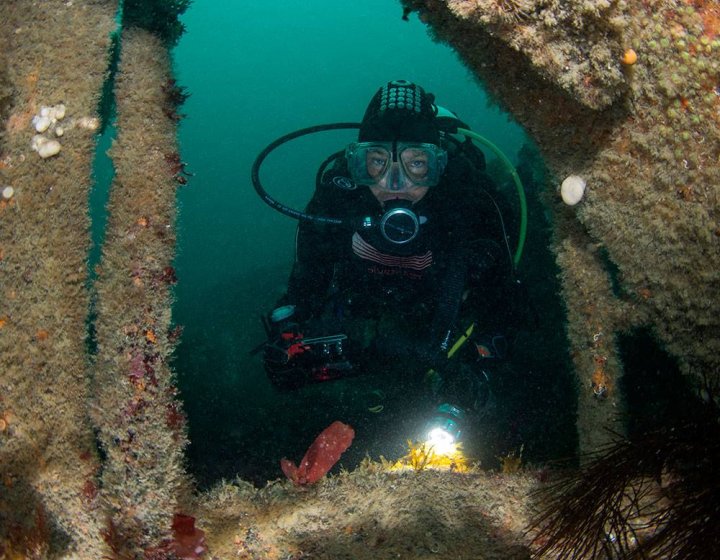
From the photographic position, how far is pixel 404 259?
482cm

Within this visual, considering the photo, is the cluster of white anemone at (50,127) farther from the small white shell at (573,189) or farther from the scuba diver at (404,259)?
the small white shell at (573,189)

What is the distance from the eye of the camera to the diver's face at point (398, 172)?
4.76m

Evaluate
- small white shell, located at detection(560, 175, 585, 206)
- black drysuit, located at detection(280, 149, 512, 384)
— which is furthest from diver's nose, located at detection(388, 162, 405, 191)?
small white shell, located at detection(560, 175, 585, 206)

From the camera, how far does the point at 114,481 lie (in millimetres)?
1854

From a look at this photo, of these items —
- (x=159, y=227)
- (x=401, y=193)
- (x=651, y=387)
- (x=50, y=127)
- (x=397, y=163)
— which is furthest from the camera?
(x=401, y=193)

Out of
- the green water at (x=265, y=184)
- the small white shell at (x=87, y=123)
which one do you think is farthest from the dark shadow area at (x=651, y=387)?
the small white shell at (x=87, y=123)

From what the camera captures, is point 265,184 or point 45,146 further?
point 265,184

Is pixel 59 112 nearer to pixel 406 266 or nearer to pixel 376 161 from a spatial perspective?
pixel 376 161

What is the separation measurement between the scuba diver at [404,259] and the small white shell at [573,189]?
2.16 metres

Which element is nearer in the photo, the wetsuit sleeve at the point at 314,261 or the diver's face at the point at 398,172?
the diver's face at the point at 398,172

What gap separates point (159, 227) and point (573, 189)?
2.18m

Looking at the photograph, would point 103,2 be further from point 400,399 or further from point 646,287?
point 400,399

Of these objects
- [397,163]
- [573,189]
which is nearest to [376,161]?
[397,163]

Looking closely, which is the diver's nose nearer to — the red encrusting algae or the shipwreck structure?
the shipwreck structure
